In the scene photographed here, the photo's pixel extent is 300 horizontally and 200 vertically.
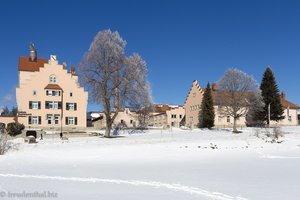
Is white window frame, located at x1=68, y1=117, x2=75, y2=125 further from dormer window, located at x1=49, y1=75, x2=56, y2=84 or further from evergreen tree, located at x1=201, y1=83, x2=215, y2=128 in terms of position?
evergreen tree, located at x1=201, y1=83, x2=215, y2=128

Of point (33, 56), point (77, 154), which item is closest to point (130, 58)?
point (77, 154)

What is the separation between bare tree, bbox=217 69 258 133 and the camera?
54.1 meters

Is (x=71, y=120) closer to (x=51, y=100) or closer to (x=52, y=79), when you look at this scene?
(x=51, y=100)

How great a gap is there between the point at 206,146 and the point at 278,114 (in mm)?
37025

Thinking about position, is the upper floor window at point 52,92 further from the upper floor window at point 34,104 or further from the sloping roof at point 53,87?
the upper floor window at point 34,104

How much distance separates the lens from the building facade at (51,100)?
5572 cm

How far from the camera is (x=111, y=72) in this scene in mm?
46344

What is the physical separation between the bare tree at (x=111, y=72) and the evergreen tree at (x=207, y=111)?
71.5 feet

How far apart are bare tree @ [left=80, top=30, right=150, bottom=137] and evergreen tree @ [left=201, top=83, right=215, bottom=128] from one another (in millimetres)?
21793

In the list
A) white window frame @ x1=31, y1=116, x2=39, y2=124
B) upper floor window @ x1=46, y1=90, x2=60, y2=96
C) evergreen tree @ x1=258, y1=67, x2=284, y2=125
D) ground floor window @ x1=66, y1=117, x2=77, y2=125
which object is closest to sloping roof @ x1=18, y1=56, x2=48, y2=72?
upper floor window @ x1=46, y1=90, x2=60, y2=96

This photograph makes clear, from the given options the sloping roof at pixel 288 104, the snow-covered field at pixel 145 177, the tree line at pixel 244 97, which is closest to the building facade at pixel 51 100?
the tree line at pixel 244 97

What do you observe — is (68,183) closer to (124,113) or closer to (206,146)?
(206,146)

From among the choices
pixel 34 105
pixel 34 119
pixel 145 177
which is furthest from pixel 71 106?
pixel 145 177

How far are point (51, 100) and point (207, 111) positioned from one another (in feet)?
94.7
